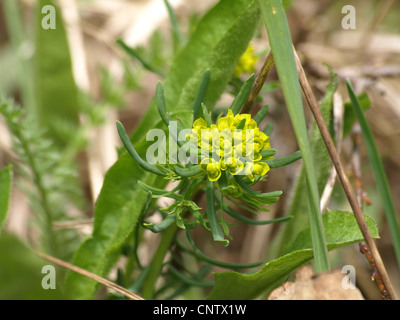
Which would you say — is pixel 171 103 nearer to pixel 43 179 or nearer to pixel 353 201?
pixel 353 201

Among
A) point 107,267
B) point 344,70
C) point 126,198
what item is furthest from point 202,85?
point 344,70

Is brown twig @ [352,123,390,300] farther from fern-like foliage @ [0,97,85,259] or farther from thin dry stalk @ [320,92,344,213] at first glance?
fern-like foliage @ [0,97,85,259]

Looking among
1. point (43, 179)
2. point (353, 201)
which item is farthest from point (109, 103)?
point (353, 201)

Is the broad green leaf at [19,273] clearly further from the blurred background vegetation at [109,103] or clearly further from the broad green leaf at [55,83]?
the broad green leaf at [55,83]

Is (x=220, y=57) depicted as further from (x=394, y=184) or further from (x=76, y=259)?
(x=394, y=184)

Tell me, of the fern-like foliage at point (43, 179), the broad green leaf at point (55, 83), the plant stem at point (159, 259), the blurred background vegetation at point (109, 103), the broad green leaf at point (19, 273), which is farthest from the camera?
the broad green leaf at point (55, 83)

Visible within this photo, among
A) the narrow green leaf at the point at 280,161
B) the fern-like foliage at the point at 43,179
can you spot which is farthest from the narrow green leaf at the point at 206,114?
the fern-like foliage at the point at 43,179

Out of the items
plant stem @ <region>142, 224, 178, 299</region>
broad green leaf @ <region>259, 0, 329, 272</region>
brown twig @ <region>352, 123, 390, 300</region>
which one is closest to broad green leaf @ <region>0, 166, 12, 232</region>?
plant stem @ <region>142, 224, 178, 299</region>
